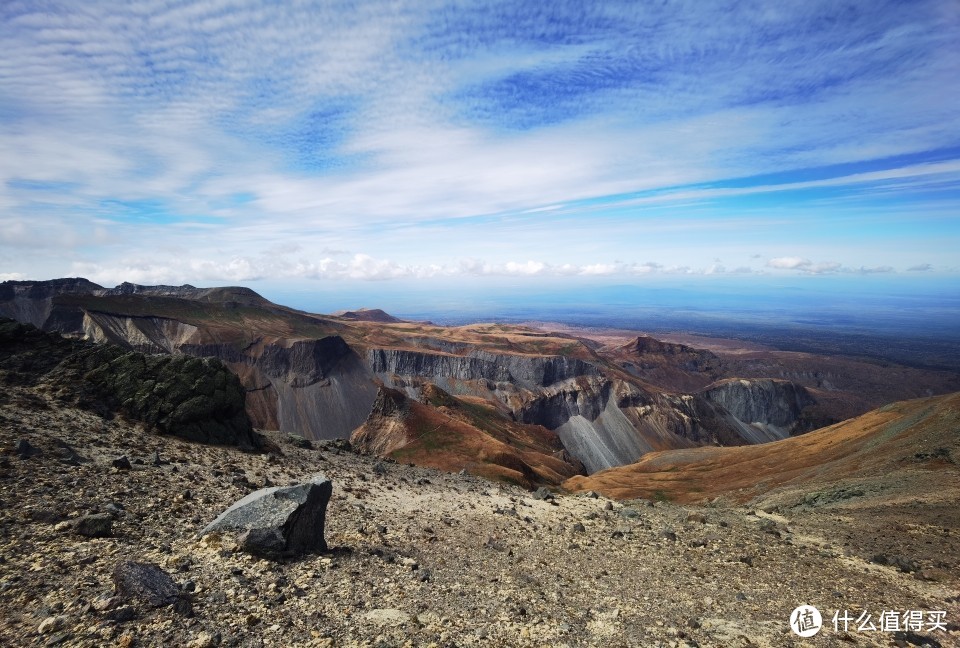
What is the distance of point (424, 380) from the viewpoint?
148875 millimetres

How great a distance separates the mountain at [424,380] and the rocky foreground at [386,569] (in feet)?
246

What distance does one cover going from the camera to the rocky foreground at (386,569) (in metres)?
9.55

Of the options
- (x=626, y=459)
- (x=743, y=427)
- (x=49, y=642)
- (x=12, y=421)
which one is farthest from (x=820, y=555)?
(x=743, y=427)

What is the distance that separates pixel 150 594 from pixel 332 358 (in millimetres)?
138859

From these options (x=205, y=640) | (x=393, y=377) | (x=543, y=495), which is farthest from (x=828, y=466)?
(x=393, y=377)

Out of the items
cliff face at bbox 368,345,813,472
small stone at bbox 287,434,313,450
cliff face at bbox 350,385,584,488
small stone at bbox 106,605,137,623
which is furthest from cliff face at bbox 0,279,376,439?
small stone at bbox 106,605,137,623

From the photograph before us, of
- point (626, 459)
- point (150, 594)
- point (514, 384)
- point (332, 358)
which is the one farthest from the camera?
point (514, 384)

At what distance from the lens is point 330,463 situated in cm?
2881

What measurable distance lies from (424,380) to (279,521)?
137 meters

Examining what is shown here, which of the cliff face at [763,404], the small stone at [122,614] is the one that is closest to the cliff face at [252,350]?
the small stone at [122,614]

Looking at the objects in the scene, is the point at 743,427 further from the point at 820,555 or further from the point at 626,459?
the point at 820,555

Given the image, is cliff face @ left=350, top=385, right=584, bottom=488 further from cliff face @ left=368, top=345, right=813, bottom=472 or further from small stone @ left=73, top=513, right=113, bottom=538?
small stone @ left=73, top=513, right=113, bottom=538

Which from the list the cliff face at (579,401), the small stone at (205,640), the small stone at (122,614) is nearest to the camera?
A: the small stone at (205,640)

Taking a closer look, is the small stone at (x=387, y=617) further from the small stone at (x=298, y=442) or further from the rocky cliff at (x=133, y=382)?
the small stone at (x=298, y=442)
